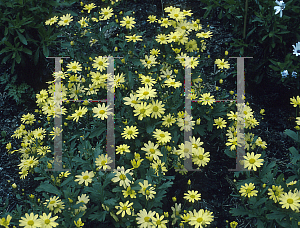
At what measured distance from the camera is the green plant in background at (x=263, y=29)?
125 inches

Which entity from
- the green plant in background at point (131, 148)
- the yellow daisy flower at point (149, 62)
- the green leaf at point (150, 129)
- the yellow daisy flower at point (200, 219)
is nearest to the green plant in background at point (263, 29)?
the green plant in background at point (131, 148)

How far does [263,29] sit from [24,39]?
2.63 m

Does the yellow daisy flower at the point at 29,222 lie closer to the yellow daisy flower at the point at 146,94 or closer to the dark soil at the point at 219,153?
the dark soil at the point at 219,153

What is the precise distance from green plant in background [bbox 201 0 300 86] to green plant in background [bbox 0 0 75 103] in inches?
79.3

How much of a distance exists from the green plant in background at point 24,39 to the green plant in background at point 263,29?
2015 mm

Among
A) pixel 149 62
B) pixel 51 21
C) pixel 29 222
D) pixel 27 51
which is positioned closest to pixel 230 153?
pixel 149 62

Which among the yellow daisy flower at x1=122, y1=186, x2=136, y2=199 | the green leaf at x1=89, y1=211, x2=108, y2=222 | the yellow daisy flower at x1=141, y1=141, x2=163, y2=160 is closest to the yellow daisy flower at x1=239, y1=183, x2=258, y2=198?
the yellow daisy flower at x1=141, y1=141, x2=163, y2=160

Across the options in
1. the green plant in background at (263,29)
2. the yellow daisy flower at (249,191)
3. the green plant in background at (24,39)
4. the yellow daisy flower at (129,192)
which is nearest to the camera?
the yellow daisy flower at (129,192)

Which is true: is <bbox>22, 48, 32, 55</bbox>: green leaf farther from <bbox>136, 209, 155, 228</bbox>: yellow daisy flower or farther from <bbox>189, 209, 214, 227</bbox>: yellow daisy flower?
<bbox>189, 209, 214, 227</bbox>: yellow daisy flower

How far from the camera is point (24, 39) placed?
3387mm

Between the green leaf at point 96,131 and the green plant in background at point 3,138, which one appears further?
the green plant in background at point 3,138

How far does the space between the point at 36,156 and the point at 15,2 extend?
1837 millimetres

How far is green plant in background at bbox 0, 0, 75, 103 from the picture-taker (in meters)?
3.41

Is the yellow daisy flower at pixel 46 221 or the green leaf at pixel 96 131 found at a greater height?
the green leaf at pixel 96 131
